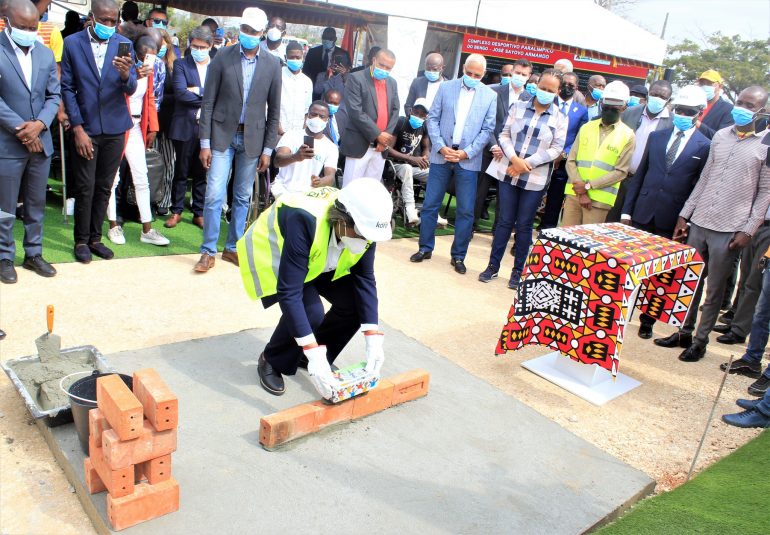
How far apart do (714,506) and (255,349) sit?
112 inches

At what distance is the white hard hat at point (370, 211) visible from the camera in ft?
10.5

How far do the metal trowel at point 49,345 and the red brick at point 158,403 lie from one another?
42.7 inches

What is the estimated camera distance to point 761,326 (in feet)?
16.5

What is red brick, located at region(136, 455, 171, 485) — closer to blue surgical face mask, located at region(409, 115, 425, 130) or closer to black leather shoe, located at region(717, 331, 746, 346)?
black leather shoe, located at region(717, 331, 746, 346)

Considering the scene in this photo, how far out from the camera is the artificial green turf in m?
2.99

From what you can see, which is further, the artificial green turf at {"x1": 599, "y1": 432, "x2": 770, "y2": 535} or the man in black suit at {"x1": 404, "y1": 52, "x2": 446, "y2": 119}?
the man in black suit at {"x1": 404, "y1": 52, "x2": 446, "y2": 119}

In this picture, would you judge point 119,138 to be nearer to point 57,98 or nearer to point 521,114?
point 57,98

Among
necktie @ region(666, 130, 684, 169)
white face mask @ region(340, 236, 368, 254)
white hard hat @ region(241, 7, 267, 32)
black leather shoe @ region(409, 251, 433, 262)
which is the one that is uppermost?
white hard hat @ region(241, 7, 267, 32)

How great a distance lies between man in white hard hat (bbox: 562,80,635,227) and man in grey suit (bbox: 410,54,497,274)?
3.25 feet

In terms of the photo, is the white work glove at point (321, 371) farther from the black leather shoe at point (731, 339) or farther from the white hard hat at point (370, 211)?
the black leather shoe at point (731, 339)

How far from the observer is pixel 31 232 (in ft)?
16.8

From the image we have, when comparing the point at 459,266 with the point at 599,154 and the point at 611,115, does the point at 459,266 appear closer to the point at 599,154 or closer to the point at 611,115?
the point at 599,154

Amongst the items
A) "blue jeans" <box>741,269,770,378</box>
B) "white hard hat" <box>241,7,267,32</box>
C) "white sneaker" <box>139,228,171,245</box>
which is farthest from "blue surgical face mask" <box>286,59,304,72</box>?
"blue jeans" <box>741,269,770,378</box>

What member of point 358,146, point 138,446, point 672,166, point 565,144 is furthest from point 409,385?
point 565,144
